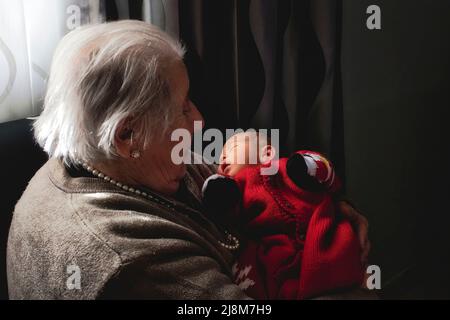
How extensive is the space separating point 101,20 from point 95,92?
1.76ft

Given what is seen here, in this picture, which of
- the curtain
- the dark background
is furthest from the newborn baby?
the dark background

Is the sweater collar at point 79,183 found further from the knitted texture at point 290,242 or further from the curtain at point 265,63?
the curtain at point 265,63

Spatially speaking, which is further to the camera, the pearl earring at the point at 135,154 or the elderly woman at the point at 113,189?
the pearl earring at the point at 135,154

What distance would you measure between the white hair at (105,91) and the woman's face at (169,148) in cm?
2

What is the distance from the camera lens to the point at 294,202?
3.47 ft

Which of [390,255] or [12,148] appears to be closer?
[12,148]

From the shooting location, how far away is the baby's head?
1119mm

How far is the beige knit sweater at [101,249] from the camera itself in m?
0.71

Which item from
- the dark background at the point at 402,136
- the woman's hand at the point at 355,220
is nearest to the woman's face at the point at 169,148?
the woman's hand at the point at 355,220

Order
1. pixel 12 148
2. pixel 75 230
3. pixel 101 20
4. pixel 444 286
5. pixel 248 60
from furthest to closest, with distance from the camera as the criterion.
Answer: pixel 444 286 < pixel 248 60 < pixel 101 20 < pixel 12 148 < pixel 75 230

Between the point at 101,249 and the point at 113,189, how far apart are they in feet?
0.51
